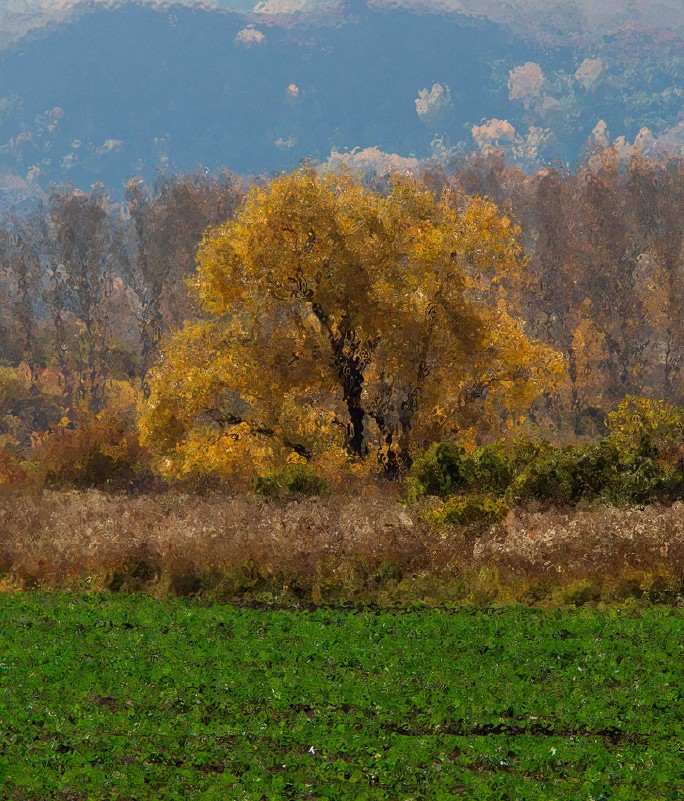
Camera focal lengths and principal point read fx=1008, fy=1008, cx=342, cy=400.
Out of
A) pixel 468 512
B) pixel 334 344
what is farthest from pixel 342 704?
pixel 334 344

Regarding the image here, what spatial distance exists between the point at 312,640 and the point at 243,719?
3272mm

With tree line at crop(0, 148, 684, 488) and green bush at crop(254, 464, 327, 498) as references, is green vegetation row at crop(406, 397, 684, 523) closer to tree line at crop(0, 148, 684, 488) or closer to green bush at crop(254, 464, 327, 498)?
green bush at crop(254, 464, 327, 498)

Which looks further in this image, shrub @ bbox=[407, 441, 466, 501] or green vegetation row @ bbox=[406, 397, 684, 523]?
shrub @ bbox=[407, 441, 466, 501]

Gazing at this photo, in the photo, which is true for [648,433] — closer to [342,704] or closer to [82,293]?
[342,704]

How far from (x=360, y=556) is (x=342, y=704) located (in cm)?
689

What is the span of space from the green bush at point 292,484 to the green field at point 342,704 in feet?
24.9

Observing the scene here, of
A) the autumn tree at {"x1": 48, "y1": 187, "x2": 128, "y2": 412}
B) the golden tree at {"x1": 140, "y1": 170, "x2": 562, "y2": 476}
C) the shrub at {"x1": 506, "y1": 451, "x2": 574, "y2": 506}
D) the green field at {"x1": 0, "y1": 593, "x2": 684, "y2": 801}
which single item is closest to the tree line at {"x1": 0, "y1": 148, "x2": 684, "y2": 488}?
the golden tree at {"x1": 140, "y1": 170, "x2": 562, "y2": 476}

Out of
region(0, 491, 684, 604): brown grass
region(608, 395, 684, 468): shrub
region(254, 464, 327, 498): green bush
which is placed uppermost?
region(608, 395, 684, 468): shrub

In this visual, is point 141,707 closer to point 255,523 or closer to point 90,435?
point 255,523

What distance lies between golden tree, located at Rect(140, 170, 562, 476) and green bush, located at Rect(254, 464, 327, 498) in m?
2.40

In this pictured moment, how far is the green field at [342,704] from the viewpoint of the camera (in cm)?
925

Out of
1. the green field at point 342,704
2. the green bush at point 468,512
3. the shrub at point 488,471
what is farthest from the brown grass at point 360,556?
the shrub at point 488,471

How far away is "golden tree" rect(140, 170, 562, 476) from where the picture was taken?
85.6 feet

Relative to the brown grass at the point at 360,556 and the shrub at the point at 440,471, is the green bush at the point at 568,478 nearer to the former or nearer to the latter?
the brown grass at the point at 360,556
